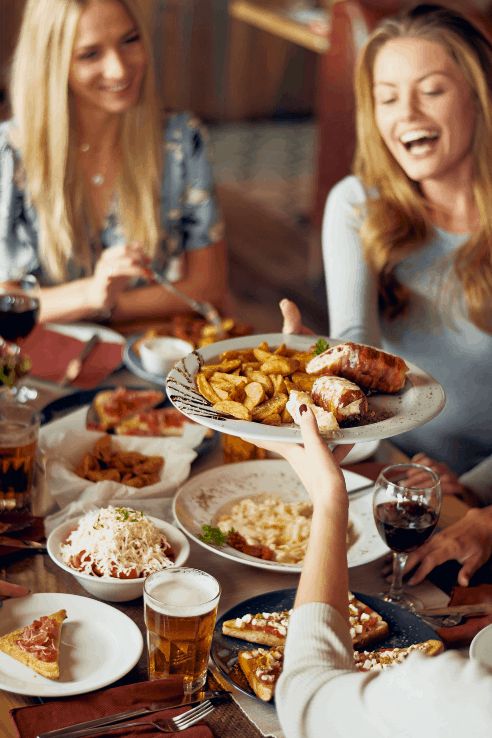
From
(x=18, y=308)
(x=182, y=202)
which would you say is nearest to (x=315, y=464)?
(x=18, y=308)

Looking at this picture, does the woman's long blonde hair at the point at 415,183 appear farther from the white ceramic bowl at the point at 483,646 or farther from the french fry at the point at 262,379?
the white ceramic bowl at the point at 483,646

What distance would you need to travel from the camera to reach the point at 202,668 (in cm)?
121

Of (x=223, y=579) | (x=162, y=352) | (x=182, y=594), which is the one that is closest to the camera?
(x=182, y=594)

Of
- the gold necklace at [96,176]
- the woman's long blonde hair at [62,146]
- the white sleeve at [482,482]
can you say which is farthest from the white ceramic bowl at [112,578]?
the gold necklace at [96,176]

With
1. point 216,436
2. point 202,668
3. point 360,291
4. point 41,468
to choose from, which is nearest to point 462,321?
point 360,291

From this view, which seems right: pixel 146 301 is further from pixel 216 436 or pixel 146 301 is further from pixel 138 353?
pixel 216 436

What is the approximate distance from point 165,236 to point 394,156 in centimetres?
81

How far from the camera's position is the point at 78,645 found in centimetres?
125

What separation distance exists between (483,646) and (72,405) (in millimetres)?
993

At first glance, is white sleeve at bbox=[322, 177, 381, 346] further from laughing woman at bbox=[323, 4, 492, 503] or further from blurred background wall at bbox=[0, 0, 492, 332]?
blurred background wall at bbox=[0, 0, 492, 332]

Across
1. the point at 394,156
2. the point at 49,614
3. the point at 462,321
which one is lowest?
the point at 49,614

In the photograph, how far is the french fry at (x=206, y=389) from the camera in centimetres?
132

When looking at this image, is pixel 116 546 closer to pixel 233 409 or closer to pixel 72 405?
pixel 233 409

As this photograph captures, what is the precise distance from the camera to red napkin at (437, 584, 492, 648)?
1297mm
